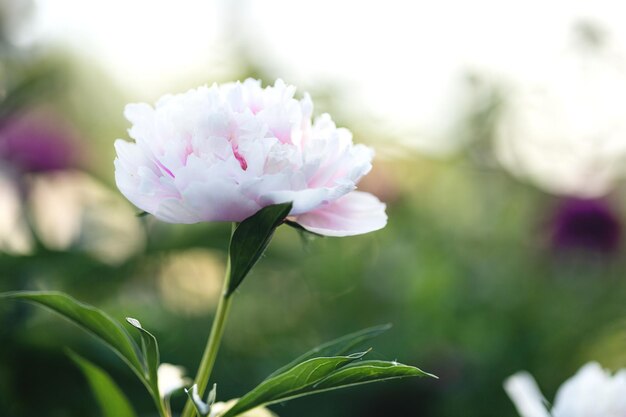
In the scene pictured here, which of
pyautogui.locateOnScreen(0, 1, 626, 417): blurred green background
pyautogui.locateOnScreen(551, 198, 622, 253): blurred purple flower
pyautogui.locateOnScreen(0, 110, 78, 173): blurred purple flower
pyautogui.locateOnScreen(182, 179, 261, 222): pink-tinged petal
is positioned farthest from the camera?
pyautogui.locateOnScreen(551, 198, 622, 253): blurred purple flower

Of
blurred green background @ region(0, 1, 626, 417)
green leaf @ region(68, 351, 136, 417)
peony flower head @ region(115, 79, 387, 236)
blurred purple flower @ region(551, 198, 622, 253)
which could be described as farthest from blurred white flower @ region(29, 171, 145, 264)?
blurred purple flower @ region(551, 198, 622, 253)

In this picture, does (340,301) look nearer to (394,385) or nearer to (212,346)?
(394,385)

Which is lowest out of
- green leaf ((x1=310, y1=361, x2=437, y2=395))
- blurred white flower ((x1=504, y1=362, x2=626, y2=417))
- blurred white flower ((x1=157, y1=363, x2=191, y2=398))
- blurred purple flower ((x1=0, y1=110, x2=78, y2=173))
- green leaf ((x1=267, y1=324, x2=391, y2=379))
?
blurred purple flower ((x1=0, y1=110, x2=78, y2=173))

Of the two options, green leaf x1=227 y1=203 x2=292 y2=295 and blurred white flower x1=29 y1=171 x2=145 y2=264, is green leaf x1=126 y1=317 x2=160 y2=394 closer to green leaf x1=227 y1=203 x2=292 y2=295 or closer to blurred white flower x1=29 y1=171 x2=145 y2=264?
green leaf x1=227 y1=203 x2=292 y2=295

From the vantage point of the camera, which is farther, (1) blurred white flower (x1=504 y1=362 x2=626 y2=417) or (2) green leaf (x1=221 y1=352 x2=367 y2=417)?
(1) blurred white flower (x1=504 y1=362 x2=626 y2=417)

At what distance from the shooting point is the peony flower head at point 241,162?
0.39 m

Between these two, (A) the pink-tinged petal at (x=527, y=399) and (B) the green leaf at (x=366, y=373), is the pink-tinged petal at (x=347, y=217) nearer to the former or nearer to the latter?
(B) the green leaf at (x=366, y=373)

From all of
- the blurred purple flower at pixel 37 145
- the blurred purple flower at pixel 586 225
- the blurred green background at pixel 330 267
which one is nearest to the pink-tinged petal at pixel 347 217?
the blurred green background at pixel 330 267

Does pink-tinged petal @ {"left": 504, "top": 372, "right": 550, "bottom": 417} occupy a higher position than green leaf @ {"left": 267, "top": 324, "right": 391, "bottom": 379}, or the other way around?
green leaf @ {"left": 267, "top": 324, "right": 391, "bottom": 379}

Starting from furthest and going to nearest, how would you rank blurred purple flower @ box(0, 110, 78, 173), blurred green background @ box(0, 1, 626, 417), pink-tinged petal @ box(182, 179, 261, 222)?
blurred purple flower @ box(0, 110, 78, 173)
blurred green background @ box(0, 1, 626, 417)
pink-tinged petal @ box(182, 179, 261, 222)

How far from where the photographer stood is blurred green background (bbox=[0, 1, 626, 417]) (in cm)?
98

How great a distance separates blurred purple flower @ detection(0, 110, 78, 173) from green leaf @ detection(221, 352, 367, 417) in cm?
102

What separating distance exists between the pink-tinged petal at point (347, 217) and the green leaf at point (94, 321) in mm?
116

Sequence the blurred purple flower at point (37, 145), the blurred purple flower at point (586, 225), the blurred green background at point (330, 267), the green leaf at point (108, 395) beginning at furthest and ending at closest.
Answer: the blurred purple flower at point (586, 225) < the blurred purple flower at point (37, 145) < the blurred green background at point (330, 267) < the green leaf at point (108, 395)
